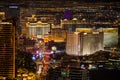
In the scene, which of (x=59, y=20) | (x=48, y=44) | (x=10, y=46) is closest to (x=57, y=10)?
(x=59, y=20)

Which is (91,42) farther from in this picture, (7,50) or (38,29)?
(7,50)

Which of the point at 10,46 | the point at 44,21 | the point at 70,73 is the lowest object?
the point at 70,73

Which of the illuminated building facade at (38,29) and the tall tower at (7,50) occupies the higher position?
the illuminated building facade at (38,29)

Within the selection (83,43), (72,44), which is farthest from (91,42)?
(72,44)

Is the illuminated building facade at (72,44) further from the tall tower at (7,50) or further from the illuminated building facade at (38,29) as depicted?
the tall tower at (7,50)

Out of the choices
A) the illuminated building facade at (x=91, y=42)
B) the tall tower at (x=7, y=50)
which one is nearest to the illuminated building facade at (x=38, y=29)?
the tall tower at (x=7, y=50)

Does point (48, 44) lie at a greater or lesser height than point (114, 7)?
lesser

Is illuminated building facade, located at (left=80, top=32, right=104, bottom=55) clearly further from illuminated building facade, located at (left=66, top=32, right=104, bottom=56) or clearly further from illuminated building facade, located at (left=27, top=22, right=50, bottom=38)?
illuminated building facade, located at (left=27, top=22, right=50, bottom=38)

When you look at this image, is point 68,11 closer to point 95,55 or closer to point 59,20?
point 59,20
